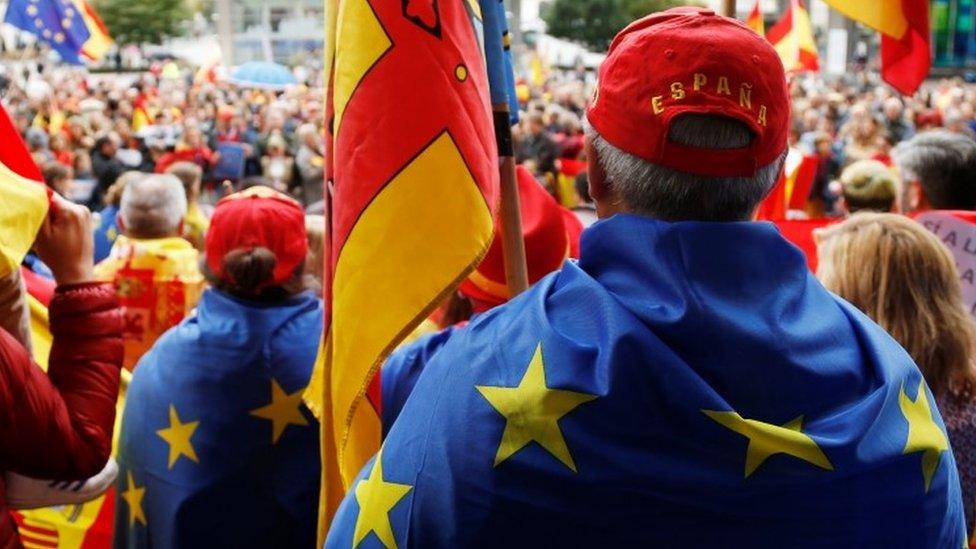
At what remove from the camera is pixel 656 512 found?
1.63 meters

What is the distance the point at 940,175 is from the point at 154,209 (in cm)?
289

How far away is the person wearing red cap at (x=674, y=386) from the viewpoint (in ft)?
5.29

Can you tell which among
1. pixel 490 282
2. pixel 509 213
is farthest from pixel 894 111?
pixel 509 213

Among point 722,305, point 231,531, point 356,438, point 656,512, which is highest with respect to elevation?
point 722,305

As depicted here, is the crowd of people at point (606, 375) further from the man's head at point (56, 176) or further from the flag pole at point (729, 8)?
the man's head at point (56, 176)

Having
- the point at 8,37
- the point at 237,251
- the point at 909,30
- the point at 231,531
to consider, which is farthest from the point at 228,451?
the point at 8,37

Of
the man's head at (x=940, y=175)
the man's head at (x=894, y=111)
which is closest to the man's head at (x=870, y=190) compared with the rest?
the man's head at (x=940, y=175)

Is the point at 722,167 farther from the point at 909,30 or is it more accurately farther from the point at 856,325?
the point at 909,30

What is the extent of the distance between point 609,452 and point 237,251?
1.93 meters

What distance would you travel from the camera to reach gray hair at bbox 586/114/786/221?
5.47ft

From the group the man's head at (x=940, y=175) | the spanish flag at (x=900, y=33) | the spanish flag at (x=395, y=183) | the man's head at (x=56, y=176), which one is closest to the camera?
the spanish flag at (x=395, y=183)

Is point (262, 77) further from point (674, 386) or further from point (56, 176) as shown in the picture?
point (674, 386)

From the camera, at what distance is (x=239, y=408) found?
331 centimetres

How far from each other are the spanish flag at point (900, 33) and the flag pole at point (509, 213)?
150 centimetres
